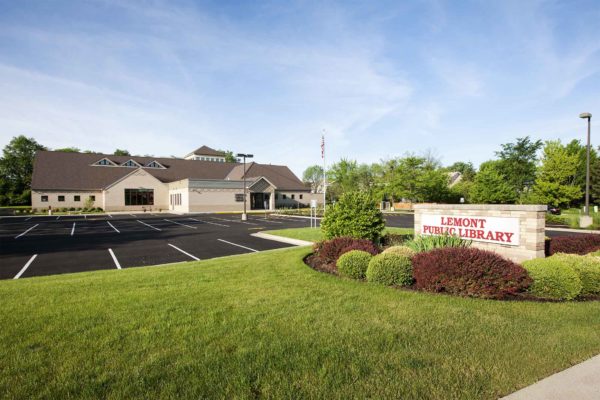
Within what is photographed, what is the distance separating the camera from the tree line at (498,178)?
41.0 metres

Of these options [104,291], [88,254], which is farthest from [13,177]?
[104,291]

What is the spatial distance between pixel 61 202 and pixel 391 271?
52.4 m

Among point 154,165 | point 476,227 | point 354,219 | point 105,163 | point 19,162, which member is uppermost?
point 19,162

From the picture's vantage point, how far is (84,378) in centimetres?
366

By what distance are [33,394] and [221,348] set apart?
6.49ft

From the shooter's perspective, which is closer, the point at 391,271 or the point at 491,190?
the point at 391,271

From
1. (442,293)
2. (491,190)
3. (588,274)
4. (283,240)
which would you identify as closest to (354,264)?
(442,293)

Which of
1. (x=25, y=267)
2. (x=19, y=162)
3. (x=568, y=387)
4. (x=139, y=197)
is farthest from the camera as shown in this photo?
(x=19, y=162)

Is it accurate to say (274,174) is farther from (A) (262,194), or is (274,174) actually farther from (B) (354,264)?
(B) (354,264)

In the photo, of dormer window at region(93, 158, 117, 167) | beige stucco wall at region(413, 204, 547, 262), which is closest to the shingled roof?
dormer window at region(93, 158, 117, 167)

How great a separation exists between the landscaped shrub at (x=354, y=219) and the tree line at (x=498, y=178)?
31270mm

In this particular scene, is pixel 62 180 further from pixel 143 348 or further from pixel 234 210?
pixel 143 348

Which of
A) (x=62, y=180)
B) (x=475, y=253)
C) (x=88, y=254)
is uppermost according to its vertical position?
(x=62, y=180)

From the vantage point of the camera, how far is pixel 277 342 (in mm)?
4520
